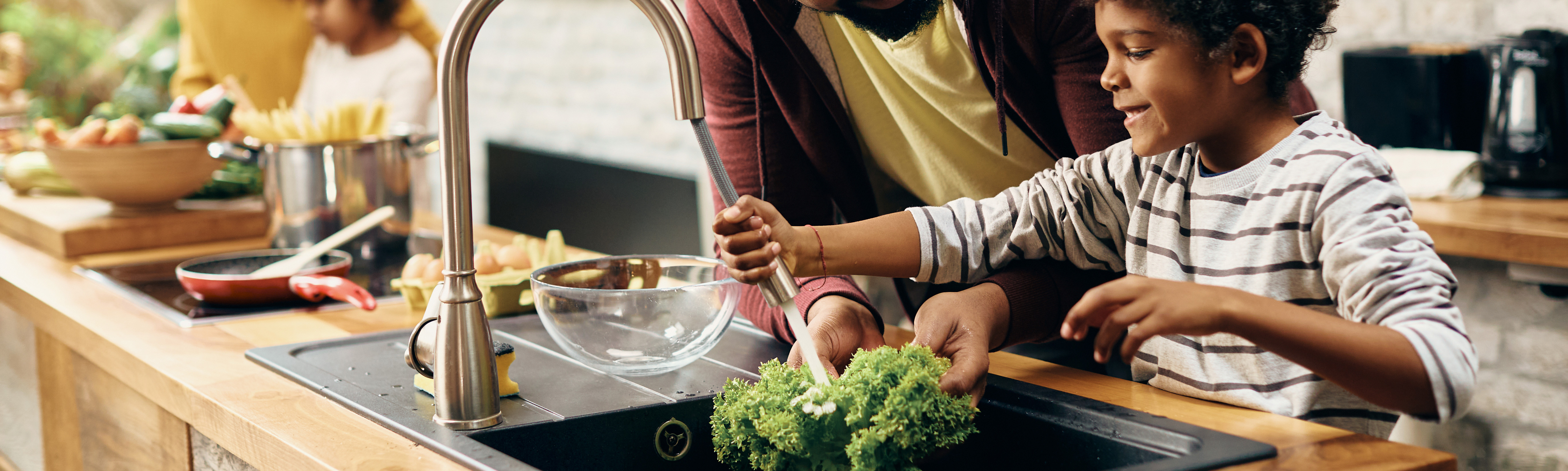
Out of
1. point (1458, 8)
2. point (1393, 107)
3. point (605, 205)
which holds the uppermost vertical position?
point (1458, 8)

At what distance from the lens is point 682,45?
3.00 ft

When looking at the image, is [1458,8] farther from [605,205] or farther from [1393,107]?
[605,205]

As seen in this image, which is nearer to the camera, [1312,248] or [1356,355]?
[1356,355]

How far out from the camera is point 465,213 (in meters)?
0.92

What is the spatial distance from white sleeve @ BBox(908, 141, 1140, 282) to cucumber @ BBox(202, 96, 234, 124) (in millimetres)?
1661

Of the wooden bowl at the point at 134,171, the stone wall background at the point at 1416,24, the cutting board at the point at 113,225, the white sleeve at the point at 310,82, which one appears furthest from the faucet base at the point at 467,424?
the white sleeve at the point at 310,82

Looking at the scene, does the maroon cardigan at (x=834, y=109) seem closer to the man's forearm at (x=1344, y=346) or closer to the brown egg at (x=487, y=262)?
the brown egg at (x=487, y=262)

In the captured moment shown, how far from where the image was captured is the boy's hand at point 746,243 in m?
0.93

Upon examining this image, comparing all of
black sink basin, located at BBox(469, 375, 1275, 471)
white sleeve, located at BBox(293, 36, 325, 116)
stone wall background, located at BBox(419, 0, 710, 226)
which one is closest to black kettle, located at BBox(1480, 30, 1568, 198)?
black sink basin, located at BBox(469, 375, 1275, 471)

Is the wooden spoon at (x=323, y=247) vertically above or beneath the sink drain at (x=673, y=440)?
above

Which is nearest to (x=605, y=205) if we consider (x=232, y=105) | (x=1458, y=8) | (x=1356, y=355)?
(x=232, y=105)

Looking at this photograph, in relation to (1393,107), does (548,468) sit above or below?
below

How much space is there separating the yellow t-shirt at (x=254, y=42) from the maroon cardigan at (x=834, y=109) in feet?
7.07

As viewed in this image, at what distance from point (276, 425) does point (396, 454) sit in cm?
16
